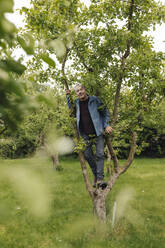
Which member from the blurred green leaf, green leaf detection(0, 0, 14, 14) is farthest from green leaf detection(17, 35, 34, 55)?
green leaf detection(0, 0, 14, 14)

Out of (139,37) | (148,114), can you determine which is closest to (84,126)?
(148,114)

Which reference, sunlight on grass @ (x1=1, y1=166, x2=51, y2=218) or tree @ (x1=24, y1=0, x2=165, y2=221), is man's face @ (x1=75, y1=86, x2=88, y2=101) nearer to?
tree @ (x1=24, y1=0, x2=165, y2=221)

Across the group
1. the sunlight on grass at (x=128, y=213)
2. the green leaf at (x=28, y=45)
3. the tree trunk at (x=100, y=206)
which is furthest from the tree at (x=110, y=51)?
the green leaf at (x=28, y=45)

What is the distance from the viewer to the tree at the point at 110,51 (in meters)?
3.12

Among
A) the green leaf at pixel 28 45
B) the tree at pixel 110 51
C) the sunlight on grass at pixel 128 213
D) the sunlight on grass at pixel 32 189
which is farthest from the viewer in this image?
the sunlight on grass at pixel 128 213

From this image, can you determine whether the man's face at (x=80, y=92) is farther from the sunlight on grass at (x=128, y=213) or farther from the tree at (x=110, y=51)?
the sunlight on grass at (x=128, y=213)

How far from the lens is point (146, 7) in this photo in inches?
128

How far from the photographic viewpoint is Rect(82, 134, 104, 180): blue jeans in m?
3.52

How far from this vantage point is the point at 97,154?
3.55 metres

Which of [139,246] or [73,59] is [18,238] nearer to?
[139,246]

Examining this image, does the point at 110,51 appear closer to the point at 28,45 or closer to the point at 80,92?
the point at 80,92

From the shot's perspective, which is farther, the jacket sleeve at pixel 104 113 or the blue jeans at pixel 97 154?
the blue jeans at pixel 97 154

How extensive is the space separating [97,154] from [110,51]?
1531 mm

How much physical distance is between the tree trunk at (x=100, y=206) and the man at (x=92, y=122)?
0.40ft
